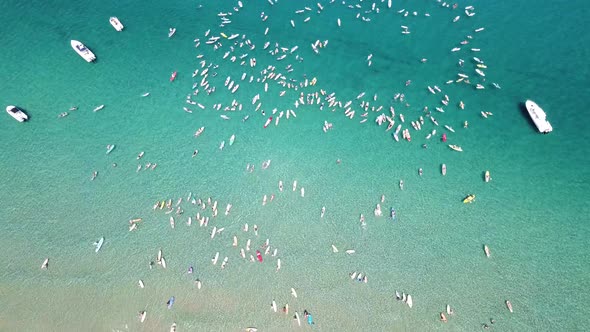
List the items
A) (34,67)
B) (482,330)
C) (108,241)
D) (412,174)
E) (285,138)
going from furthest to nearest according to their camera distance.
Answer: (34,67) → (285,138) → (412,174) → (108,241) → (482,330)

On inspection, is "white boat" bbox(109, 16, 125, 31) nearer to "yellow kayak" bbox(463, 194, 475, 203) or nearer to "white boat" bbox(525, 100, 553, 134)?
"yellow kayak" bbox(463, 194, 475, 203)

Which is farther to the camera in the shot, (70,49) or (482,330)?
(70,49)

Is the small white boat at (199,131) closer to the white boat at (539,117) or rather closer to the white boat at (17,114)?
the white boat at (17,114)

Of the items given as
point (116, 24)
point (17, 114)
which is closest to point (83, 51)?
point (116, 24)

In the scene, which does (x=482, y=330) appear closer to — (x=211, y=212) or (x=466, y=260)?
(x=466, y=260)

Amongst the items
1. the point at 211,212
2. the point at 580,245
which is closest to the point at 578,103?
the point at 580,245

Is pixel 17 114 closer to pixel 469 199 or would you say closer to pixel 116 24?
pixel 116 24

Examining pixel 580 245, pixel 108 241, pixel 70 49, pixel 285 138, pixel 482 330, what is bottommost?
pixel 580 245

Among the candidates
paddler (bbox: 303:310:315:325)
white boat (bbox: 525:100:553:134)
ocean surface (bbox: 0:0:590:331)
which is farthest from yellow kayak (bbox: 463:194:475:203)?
paddler (bbox: 303:310:315:325)
